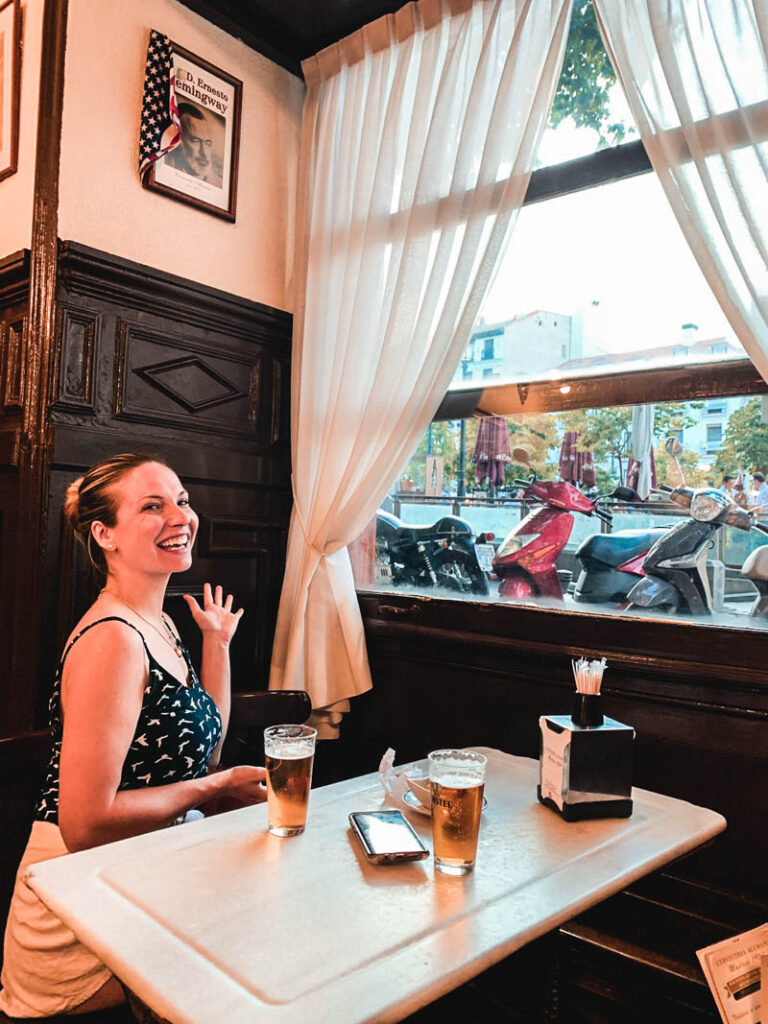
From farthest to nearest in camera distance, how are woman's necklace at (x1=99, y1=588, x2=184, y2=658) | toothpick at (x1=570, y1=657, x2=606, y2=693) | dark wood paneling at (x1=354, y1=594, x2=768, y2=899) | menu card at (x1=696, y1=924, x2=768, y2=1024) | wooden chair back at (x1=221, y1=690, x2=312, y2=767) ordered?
wooden chair back at (x1=221, y1=690, x2=312, y2=767) < dark wood paneling at (x1=354, y1=594, x2=768, y2=899) < woman's necklace at (x1=99, y1=588, x2=184, y2=658) < toothpick at (x1=570, y1=657, x2=606, y2=693) < menu card at (x1=696, y1=924, x2=768, y2=1024)

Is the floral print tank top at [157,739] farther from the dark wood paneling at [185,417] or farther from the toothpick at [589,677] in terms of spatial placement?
the toothpick at [589,677]

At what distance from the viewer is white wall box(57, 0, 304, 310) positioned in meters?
2.28

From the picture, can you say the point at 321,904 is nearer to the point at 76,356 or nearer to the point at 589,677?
the point at 589,677

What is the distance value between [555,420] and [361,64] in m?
1.47

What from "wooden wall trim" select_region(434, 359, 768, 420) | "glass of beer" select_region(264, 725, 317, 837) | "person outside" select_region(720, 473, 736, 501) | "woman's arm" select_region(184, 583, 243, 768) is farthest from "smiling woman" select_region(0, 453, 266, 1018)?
"person outside" select_region(720, 473, 736, 501)

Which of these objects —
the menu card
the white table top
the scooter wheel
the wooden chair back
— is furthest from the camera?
the scooter wheel

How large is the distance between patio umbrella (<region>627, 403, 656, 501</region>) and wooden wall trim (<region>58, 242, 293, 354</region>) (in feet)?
4.51

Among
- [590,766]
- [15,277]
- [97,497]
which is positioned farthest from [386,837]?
[15,277]

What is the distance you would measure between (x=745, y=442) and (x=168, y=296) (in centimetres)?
182

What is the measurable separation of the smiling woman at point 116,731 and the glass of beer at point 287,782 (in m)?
0.25

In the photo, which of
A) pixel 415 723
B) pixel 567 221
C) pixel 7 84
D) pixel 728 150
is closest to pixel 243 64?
pixel 7 84

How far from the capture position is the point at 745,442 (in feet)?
6.49

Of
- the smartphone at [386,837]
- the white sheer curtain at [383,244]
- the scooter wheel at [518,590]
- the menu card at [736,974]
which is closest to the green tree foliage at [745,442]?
the scooter wheel at [518,590]

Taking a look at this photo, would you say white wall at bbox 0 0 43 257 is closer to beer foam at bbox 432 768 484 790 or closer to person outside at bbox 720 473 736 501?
beer foam at bbox 432 768 484 790
